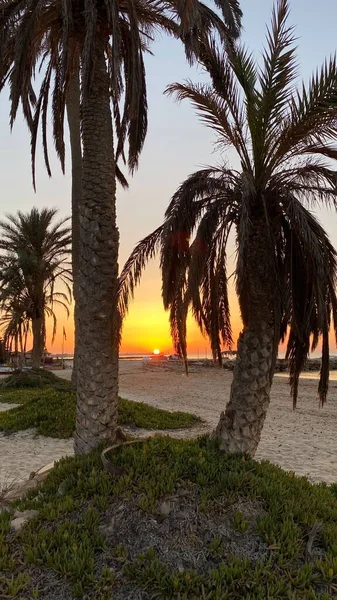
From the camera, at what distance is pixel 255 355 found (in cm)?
628

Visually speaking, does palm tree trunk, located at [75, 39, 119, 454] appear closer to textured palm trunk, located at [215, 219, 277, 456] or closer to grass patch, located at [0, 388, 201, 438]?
textured palm trunk, located at [215, 219, 277, 456]

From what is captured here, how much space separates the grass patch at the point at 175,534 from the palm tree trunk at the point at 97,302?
0.92 meters

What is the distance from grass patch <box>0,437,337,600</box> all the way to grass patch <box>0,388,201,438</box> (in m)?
7.04

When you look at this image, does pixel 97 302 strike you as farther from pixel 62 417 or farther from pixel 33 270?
pixel 33 270

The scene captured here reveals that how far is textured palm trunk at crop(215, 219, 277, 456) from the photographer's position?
628 centimetres

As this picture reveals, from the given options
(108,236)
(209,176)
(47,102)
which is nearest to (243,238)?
(209,176)

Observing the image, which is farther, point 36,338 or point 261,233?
point 36,338

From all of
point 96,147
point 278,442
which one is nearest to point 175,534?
point 96,147

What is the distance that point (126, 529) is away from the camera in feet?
16.0

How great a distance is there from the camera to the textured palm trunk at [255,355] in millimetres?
6281

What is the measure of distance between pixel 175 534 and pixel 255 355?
2451mm

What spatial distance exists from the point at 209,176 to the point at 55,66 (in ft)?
16.2

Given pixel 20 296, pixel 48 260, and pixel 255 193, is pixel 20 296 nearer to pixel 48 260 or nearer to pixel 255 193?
pixel 48 260

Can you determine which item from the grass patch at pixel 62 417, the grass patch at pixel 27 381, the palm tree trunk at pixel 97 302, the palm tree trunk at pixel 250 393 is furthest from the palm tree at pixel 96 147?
the grass patch at pixel 27 381
